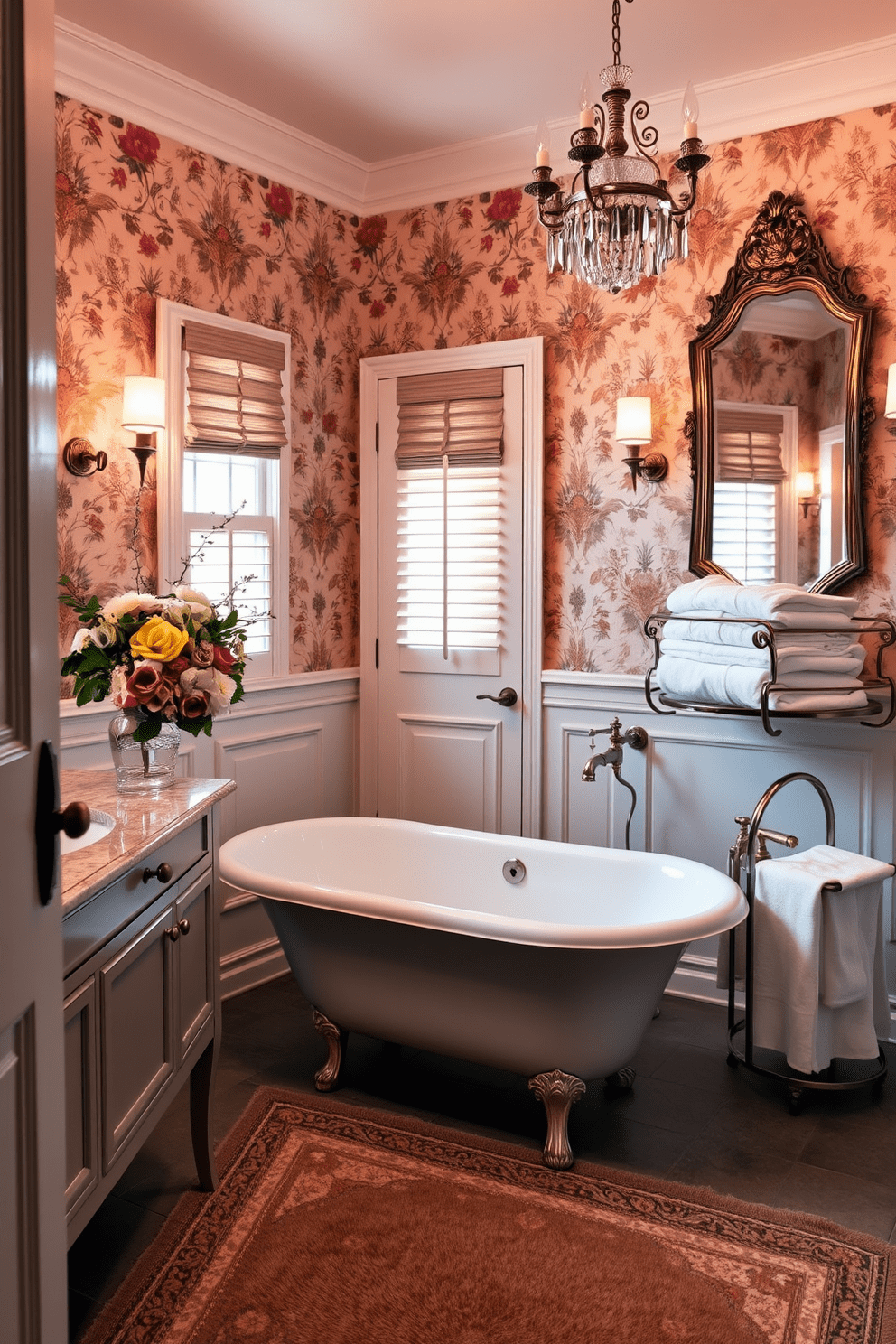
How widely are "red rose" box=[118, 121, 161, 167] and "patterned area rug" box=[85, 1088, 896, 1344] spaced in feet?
9.12

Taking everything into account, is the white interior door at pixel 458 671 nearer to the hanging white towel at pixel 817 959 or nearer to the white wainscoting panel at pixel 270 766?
the white wainscoting panel at pixel 270 766

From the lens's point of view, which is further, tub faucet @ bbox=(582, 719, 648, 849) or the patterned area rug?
tub faucet @ bbox=(582, 719, 648, 849)

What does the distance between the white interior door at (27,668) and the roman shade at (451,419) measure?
2.75 metres

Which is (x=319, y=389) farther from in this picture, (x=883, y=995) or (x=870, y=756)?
(x=883, y=995)

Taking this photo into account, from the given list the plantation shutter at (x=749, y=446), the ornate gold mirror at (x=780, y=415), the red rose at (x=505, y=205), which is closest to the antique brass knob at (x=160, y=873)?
the ornate gold mirror at (x=780, y=415)

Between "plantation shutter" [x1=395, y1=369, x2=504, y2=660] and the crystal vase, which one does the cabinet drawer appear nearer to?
the crystal vase

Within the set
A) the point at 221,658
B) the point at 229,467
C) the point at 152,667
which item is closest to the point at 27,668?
the point at 152,667

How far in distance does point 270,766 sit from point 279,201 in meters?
1.97

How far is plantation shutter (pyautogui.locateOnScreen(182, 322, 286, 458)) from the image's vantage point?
3.35 meters

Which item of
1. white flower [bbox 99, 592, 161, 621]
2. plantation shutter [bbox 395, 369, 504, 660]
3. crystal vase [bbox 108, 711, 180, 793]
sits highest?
plantation shutter [bbox 395, 369, 504, 660]

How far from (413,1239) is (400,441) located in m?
2.69

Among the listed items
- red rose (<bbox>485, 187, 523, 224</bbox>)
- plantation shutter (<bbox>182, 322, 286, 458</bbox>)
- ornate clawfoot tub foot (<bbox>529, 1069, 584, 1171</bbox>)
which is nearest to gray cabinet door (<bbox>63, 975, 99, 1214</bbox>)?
ornate clawfoot tub foot (<bbox>529, 1069, 584, 1171</bbox>)

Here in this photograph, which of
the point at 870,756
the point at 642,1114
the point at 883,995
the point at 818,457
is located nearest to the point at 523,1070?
the point at 642,1114

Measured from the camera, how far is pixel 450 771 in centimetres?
397
